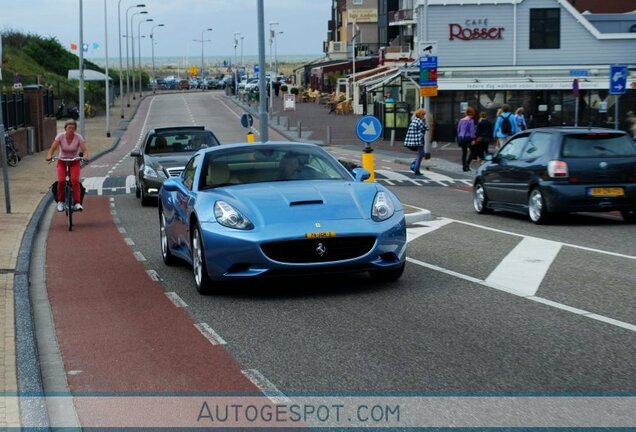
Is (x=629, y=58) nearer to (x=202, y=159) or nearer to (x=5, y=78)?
(x=5, y=78)

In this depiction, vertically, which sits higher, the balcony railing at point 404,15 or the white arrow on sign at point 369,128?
the balcony railing at point 404,15

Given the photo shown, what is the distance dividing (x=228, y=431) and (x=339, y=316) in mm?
3344

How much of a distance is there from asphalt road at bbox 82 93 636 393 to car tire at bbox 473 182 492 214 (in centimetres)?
481

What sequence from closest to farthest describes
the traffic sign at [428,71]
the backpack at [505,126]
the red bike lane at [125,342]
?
the red bike lane at [125,342] < the backpack at [505,126] < the traffic sign at [428,71]

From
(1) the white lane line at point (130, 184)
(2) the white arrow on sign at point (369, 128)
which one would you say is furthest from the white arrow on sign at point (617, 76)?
(1) the white lane line at point (130, 184)

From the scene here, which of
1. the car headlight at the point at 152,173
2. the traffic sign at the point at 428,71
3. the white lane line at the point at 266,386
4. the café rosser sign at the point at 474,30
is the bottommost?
the white lane line at the point at 266,386

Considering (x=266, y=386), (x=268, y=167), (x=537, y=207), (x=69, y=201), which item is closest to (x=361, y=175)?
(x=268, y=167)

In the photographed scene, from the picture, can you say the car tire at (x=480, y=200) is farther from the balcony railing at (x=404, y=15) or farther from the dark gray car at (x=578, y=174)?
the balcony railing at (x=404, y=15)

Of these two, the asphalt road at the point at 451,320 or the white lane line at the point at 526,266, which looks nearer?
the asphalt road at the point at 451,320

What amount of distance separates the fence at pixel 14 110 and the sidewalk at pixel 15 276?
300 cm

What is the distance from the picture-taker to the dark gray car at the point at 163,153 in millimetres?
22172

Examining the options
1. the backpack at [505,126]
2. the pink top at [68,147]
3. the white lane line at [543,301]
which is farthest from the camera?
the backpack at [505,126]

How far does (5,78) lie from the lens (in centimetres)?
6172

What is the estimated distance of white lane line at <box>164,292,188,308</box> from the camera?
10.2 meters
